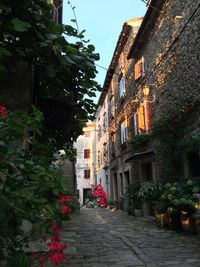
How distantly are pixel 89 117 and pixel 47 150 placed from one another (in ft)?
8.15

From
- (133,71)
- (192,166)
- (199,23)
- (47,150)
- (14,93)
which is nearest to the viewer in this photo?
(47,150)

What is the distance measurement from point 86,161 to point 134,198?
87.7ft

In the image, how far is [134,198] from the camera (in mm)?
13719

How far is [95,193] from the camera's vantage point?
3707mm

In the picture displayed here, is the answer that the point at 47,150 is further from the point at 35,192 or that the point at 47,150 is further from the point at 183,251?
the point at 183,251

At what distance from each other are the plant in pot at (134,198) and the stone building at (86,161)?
23.2 m

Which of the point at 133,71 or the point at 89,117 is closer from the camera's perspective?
the point at 89,117

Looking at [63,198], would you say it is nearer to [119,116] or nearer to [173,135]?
[173,135]

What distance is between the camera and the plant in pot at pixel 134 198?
45.5ft

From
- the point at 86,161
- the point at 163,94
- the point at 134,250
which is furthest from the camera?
the point at 86,161

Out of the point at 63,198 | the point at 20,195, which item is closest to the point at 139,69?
the point at 63,198

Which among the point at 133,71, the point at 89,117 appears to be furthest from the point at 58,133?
the point at 133,71

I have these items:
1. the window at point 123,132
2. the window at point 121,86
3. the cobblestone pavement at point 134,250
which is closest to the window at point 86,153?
the window at point 121,86

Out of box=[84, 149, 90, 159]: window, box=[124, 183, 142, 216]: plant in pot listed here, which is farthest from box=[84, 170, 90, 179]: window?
box=[124, 183, 142, 216]: plant in pot
